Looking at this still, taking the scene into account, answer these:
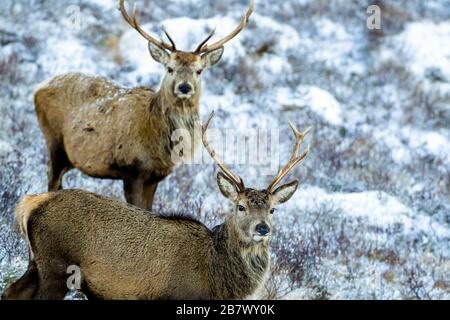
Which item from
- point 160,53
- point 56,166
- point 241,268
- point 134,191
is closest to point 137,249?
point 241,268

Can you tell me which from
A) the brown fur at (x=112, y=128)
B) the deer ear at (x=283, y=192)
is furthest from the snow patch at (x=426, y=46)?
the deer ear at (x=283, y=192)

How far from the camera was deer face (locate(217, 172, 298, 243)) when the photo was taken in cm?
608

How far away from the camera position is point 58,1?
A: 16344 mm

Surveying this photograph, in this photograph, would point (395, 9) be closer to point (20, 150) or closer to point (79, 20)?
point (79, 20)

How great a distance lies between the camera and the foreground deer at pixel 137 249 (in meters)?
5.94

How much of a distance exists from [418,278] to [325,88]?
6883 millimetres

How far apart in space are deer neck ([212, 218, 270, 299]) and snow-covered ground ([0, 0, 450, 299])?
4.63ft

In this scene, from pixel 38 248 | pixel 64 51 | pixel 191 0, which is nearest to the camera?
pixel 38 248

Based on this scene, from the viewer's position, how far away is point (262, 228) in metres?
6.03

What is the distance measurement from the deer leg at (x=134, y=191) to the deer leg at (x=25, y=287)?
86.1 inches

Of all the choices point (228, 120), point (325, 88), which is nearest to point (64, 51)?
point (228, 120)

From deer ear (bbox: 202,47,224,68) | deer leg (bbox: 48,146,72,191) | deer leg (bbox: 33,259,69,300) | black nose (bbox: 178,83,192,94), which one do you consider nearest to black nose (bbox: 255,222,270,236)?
deer leg (bbox: 33,259,69,300)

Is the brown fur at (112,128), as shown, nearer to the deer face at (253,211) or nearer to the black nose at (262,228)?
the deer face at (253,211)

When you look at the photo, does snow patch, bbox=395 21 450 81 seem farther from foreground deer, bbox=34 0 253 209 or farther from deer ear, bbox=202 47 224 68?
foreground deer, bbox=34 0 253 209
